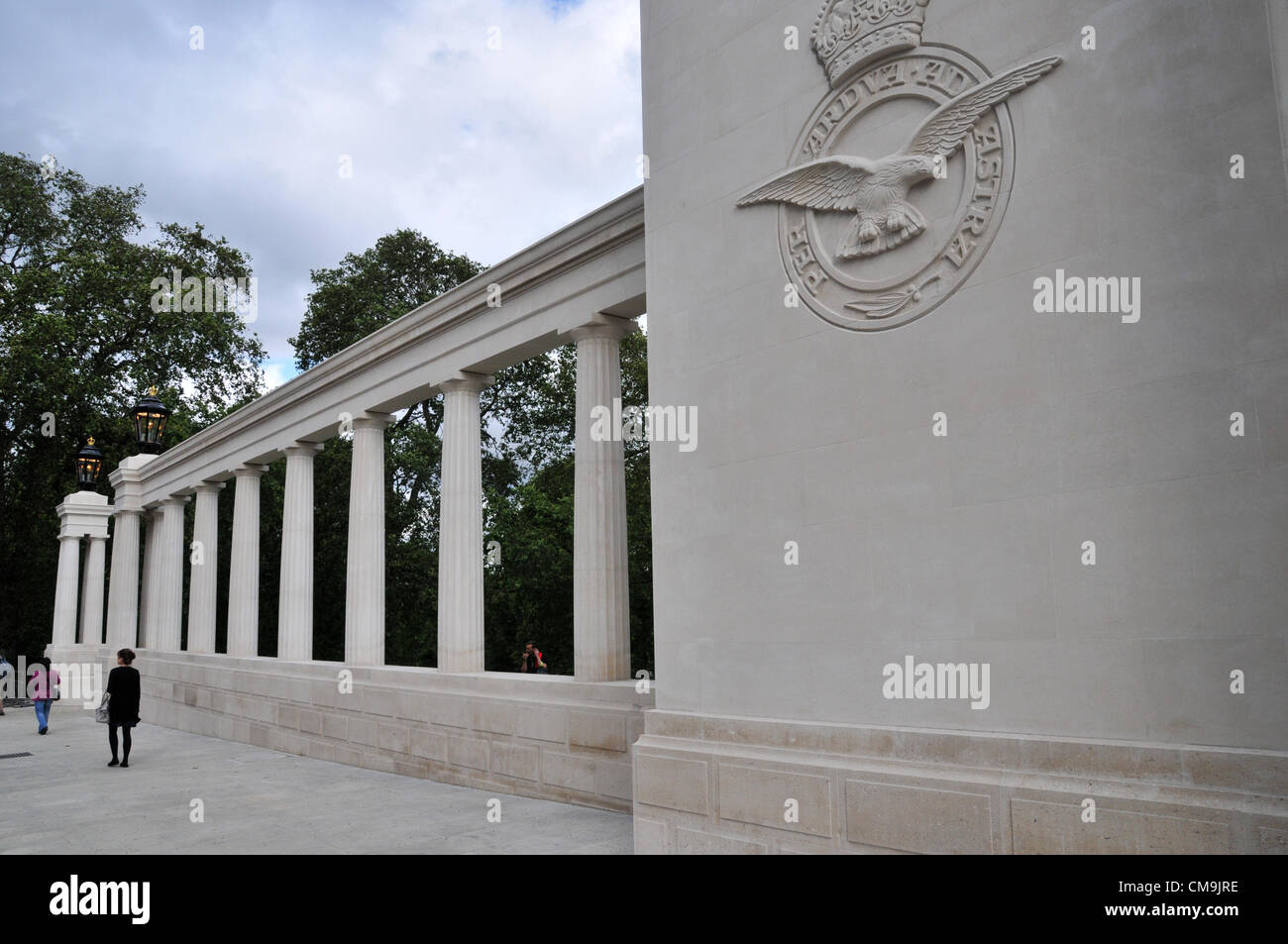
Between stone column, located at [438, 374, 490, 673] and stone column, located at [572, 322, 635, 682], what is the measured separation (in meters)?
4.28

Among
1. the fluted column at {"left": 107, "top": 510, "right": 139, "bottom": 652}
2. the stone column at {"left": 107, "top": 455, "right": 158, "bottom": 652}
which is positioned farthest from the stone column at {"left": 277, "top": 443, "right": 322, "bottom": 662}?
the fluted column at {"left": 107, "top": 510, "right": 139, "bottom": 652}

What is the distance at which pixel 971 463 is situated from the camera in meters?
10.3

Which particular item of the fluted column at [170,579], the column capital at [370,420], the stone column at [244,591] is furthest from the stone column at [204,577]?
the column capital at [370,420]

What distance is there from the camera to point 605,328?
61.9ft

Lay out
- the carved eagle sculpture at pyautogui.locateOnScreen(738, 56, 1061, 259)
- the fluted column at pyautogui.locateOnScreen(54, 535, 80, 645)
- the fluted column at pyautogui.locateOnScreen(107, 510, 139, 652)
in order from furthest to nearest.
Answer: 1. the fluted column at pyautogui.locateOnScreen(54, 535, 80, 645)
2. the fluted column at pyautogui.locateOnScreen(107, 510, 139, 652)
3. the carved eagle sculpture at pyautogui.locateOnScreen(738, 56, 1061, 259)

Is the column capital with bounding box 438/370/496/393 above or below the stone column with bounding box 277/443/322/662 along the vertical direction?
above

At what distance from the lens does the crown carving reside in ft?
36.4

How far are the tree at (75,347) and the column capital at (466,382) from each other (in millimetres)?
36186

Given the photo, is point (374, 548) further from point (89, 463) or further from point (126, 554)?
point (89, 463)

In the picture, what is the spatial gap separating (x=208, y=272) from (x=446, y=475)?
51.9 m

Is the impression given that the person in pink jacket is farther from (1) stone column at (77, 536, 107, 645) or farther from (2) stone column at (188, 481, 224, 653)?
(1) stone column at (77, 536, 107, 645)

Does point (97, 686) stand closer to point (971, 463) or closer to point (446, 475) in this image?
point (446, 475)

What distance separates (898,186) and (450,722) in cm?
1575
